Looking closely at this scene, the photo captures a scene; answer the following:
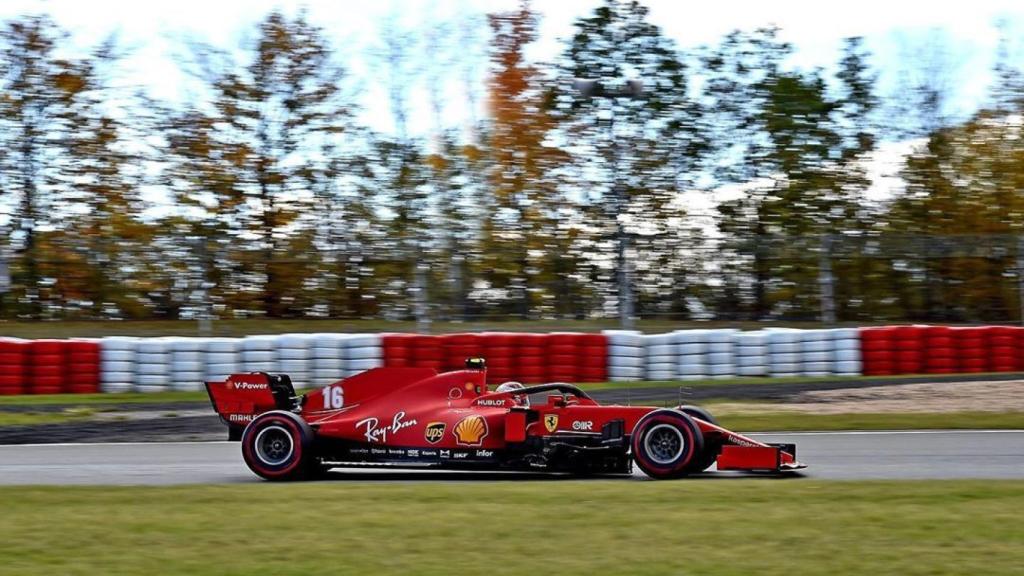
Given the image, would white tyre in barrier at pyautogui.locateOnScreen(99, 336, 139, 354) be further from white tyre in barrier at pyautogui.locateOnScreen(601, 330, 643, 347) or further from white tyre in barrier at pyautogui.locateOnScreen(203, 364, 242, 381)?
white tyre in barrier at pyautogui.locateOnScreen(601, 330, 643, 347)

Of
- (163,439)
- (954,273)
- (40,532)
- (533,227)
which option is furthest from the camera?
(533,227)

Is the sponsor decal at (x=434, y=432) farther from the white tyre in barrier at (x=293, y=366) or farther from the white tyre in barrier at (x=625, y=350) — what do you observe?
the white tyre in barrier at (x=625, y=350)

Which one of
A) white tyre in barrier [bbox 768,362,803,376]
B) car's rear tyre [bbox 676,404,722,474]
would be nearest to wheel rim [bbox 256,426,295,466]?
car's rear tyre [bbox 676,404,722,474]

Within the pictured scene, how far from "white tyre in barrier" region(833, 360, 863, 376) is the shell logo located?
38.5 feet

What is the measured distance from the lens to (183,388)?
19422mm

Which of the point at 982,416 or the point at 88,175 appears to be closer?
the point at 982,416

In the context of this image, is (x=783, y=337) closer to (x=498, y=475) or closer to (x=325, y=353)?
(x=325, y=353)

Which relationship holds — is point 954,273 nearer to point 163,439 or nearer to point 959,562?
point 163,439

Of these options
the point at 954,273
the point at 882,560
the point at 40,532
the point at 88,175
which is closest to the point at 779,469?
the point at 882,560

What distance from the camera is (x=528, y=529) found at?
736cm

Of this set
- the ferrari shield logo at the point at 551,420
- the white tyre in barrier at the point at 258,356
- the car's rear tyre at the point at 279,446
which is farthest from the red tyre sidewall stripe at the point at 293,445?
the white tyre in barrier at the point at 258,356

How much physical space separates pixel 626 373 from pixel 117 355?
7880mm

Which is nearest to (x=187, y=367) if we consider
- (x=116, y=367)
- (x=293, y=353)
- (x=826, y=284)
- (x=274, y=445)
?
(x=116, y=367)

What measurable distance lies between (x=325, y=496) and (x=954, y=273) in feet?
58.5
